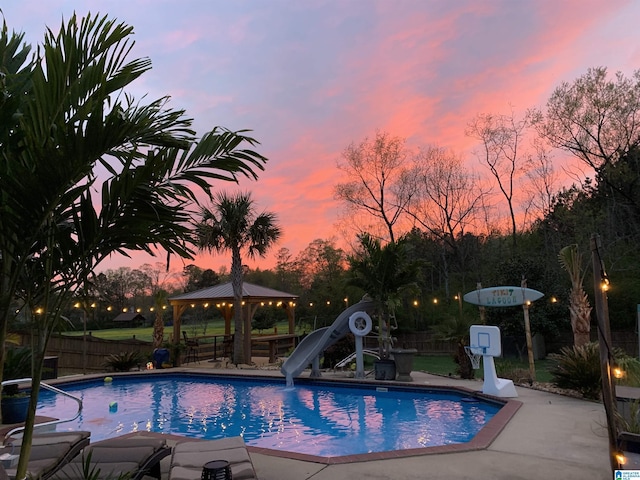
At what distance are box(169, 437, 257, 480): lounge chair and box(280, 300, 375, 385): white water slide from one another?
28.3 ft

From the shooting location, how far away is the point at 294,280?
2309 inches

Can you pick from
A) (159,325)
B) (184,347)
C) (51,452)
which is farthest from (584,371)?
(159,325)

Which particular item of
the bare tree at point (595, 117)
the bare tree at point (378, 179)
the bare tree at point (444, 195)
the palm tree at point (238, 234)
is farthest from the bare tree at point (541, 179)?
the palm tree at point (238, 234)

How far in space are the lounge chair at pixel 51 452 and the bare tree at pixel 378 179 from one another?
81.7 feet

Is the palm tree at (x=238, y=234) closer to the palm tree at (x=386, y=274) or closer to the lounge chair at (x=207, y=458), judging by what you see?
the palm tree at (x=386, y=274)

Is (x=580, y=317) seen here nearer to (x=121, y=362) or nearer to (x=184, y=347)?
(x=184, y=347)

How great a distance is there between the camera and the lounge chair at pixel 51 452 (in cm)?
375

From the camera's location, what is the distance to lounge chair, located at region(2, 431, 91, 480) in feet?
12.3

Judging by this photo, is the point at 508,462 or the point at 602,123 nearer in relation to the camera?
the point at 508,462

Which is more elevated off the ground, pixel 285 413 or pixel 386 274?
pixel 386 274

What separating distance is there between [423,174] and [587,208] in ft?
31.2

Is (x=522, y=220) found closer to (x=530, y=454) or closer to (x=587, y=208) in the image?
(x=587, y=208)

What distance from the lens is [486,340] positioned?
9242 mm

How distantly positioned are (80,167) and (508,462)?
16.8ft
